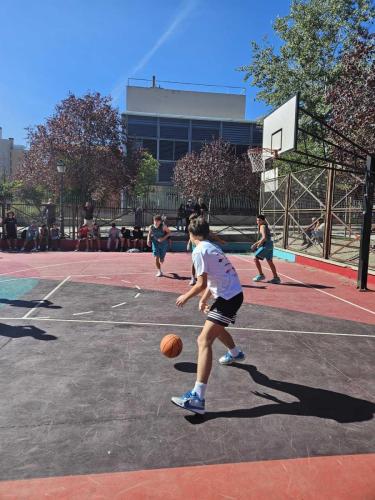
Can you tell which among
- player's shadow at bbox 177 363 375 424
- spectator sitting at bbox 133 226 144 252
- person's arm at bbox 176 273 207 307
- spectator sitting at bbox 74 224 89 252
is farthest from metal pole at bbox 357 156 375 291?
spectator sitting at bbox 74 224 89 252

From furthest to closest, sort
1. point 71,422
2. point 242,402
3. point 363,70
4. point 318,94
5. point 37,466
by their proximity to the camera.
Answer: point 318,94 < point 363,70 < point 242,402 < point 71,422 < point 37,466

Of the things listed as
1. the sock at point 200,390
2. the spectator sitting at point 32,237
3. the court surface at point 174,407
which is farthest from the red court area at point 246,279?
the sock at point 200,390

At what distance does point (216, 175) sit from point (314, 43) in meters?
10.3

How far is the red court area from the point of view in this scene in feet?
28.9

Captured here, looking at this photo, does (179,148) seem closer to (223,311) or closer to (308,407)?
(223,311)

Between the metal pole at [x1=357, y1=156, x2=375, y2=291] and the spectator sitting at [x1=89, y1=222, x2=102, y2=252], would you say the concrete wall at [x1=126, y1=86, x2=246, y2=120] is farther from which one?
the metal pole at [x1=357, y1=156, x2=375, y2=291]

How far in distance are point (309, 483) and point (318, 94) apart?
24933 mm

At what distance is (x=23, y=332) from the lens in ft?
20.6

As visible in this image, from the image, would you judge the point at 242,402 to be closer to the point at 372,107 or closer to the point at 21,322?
the point at 21,322

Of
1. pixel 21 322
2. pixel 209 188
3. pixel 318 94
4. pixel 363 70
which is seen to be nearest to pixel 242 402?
pixel 21 322

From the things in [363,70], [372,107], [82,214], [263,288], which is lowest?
[263,288]

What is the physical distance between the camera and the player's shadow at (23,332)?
6.08m

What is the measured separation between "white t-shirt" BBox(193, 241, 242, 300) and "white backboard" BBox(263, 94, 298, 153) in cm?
804

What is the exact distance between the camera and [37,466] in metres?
3.07
